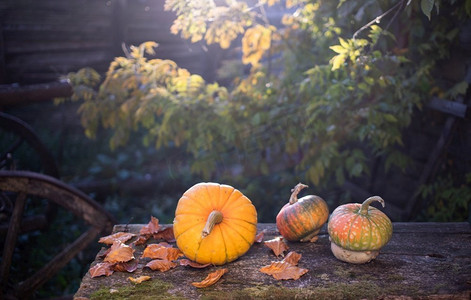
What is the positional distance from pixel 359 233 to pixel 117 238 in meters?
1.33

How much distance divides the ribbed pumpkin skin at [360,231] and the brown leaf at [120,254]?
1.03m

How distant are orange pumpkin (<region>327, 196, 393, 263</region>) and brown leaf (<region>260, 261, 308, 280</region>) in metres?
0.23

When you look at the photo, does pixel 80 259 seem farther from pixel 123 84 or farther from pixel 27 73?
pixel 27 73

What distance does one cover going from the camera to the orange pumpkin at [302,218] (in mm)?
2543

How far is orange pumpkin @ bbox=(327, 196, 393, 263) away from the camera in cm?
228

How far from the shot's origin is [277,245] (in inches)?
99.3

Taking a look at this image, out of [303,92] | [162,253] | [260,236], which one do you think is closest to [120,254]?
[162,253]

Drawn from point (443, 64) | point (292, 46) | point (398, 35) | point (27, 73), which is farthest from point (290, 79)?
point (27, 73)

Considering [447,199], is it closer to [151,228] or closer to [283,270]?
[283,270]

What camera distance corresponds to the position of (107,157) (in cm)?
715

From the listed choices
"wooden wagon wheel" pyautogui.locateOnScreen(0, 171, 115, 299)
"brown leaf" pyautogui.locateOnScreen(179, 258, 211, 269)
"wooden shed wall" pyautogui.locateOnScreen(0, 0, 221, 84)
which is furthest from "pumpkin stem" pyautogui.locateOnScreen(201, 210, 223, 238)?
"wooden shed wall" pyautogui.locateOnScreen(0, 0, 221, 84)

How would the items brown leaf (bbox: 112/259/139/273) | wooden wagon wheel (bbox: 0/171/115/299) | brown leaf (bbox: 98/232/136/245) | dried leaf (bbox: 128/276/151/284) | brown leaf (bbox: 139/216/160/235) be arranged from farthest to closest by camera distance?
wooden wagon wheel (bbox: 0/171/115/299) → brown leaf (bbox: 139/216/160/235) → brown leaf (bbox: 98/232/136/245) → brown leaf (bbox: 112/259/139/273) → dried leaf (bbox: 128/276/151/284)

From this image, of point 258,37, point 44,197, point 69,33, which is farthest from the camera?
point 69,33

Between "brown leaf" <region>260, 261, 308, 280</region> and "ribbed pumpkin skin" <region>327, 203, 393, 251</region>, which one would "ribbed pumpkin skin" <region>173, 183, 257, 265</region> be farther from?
"ribbed pumpkin skin" <region>327, 203, 393, 251</region>
